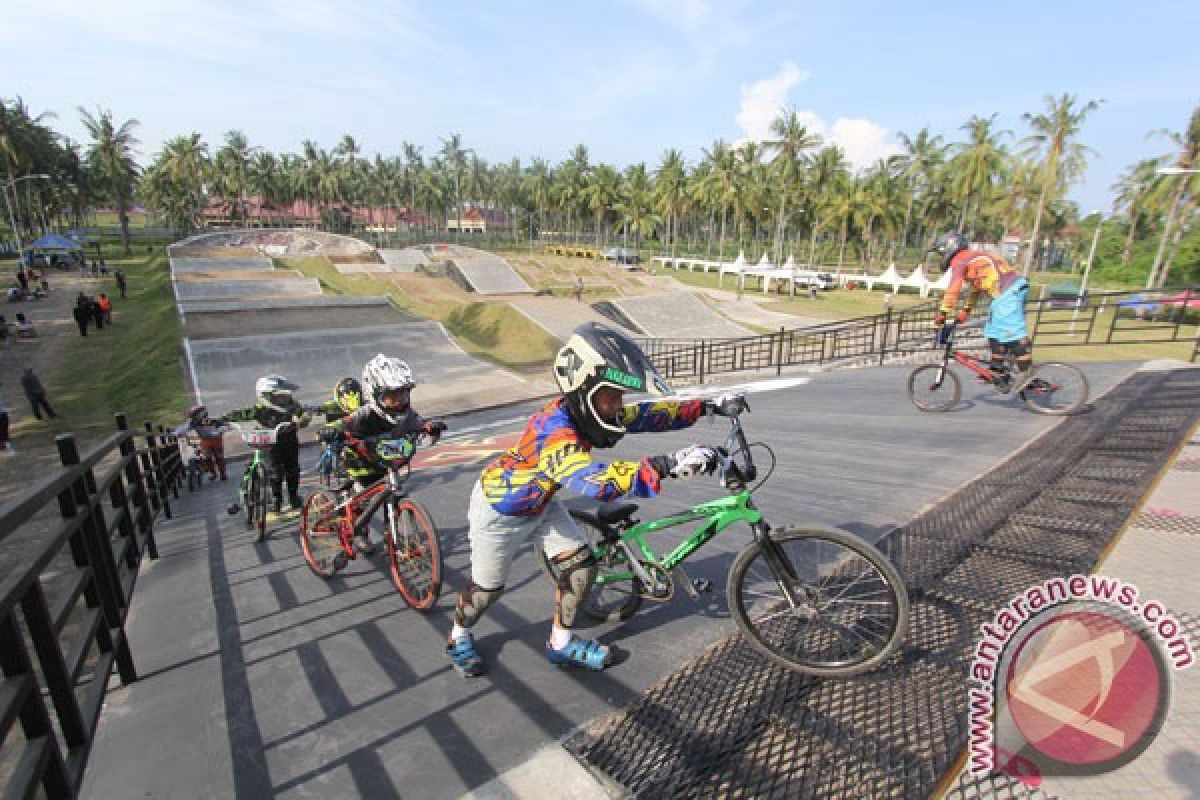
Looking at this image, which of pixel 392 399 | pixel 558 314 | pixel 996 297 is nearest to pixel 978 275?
pixel 996 297

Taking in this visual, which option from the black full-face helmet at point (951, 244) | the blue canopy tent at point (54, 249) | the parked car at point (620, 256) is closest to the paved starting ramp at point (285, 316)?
the black full-face helmet at point (951, 244)

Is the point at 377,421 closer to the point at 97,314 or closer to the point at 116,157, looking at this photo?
the point at 97,314

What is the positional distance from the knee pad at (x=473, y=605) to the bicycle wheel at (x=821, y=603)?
1.44 meters

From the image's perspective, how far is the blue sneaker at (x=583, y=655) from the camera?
11.1 ft

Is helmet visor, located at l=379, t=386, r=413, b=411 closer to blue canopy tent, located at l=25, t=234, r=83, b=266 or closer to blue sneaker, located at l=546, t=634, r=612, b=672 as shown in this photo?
blue sneaker, located at l=546, t=634, r=612, b=672

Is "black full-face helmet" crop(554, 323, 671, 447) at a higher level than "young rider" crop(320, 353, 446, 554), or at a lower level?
higher

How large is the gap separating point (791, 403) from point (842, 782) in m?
8.62

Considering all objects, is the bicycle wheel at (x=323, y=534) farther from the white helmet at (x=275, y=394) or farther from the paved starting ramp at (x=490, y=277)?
the paved starting ramp at (x=490, y=277)

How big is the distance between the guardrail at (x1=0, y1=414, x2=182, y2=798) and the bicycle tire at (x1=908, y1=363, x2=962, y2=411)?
9.35 m

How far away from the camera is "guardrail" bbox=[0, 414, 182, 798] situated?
2102 millimetres

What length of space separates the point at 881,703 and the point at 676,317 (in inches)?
1505

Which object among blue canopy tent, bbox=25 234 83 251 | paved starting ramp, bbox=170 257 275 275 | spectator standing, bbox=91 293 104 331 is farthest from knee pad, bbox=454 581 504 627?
blue canopy tent, bbox=25 234 83 251

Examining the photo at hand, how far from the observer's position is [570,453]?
124 inches

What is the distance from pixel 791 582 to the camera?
3.23 metres
